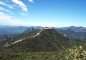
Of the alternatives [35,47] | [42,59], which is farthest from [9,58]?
[35,47]

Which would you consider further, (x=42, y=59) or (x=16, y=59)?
(x=16, y=59)

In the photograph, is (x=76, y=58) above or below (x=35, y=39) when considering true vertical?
above

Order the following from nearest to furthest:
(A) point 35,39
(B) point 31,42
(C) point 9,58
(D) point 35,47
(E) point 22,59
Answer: (E) point 22,59 → (C) point 9,58 → (D) point 35,47 → (B) point 31,42 → (A) point 35,39

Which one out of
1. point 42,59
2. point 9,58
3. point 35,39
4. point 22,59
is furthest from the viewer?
point 35,39

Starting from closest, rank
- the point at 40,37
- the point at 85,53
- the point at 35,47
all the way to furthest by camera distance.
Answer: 1. the point at 85,53
2. the point at 35,47
3. the point at 40,37

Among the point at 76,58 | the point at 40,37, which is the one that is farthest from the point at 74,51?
the point at 40,37

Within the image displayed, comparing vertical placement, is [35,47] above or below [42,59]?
below

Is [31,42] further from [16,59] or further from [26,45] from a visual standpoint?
[16,59]

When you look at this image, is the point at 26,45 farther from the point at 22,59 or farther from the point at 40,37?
the point at 22,59

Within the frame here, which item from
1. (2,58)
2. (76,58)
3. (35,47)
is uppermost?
(76,58)
